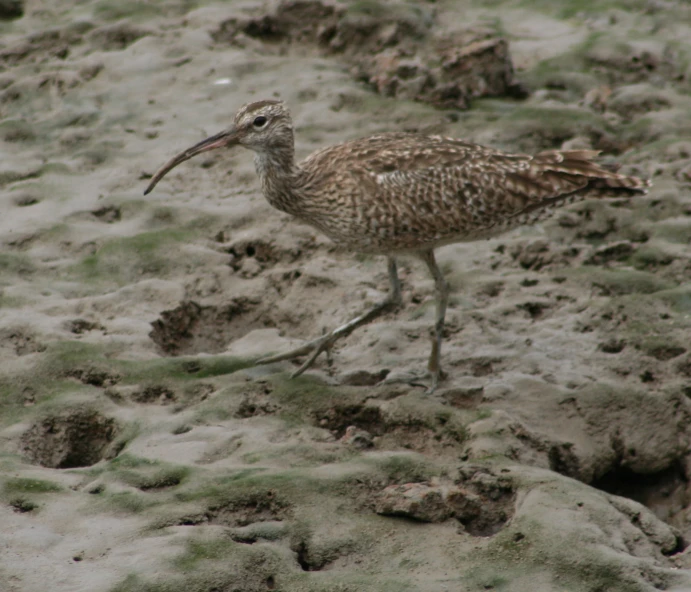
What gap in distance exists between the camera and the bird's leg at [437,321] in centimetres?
676

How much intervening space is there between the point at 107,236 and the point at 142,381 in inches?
74.6

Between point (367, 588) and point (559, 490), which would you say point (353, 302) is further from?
point (367, 588)

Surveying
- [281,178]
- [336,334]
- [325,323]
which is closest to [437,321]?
[336,334]

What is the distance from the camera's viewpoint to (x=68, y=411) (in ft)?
20.5

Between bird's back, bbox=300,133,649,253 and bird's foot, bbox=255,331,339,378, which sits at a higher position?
bird's back, bbox=300,133,649,253

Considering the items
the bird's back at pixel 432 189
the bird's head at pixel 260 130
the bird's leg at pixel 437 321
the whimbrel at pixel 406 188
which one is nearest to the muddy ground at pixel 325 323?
the bird's leg at pixel 437 321

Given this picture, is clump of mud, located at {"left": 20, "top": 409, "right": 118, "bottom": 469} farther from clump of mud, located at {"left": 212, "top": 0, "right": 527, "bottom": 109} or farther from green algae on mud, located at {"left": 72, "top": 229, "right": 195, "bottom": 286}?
clump of mud, located at {"left": 212, "top": 0, "right": 527, "bottom": 109}

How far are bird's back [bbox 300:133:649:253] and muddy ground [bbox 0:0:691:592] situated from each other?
29.7 inches

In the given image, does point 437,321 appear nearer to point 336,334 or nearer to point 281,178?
point 336,334

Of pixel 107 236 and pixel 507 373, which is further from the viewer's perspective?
pixel 107 236

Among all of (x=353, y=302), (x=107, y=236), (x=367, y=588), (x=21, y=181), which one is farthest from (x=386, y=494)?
(x=21, y=181)

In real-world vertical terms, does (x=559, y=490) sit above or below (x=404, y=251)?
below

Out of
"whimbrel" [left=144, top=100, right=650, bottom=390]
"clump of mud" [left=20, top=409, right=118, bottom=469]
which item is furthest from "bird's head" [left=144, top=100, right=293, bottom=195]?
"clump of mud" [left=20, top=409, right=118, bottom=469]

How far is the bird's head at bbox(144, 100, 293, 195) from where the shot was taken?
7.20 meters
